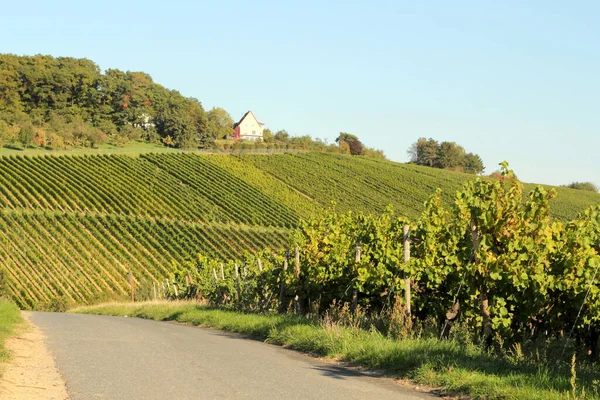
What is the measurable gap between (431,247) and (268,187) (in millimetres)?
63399

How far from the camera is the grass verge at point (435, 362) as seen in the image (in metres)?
6.93

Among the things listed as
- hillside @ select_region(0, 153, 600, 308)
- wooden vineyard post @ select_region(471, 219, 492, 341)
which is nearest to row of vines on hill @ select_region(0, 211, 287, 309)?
hillside @ select_region(0, 153, 600, 308)

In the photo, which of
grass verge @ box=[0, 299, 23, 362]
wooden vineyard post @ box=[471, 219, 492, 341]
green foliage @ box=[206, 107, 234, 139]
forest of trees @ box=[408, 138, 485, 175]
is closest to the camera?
grass verge @ box=[0, 299, 23, 362]

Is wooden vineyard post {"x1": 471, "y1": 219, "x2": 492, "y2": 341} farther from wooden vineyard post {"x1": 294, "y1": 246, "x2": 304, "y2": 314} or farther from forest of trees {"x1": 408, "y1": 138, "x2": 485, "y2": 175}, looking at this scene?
forest of trees {"x1": 408, "y1": 138, "x2": 485, "y2": 175}

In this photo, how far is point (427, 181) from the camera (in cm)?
9138

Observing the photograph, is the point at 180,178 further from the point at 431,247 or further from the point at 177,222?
the point at 431,247

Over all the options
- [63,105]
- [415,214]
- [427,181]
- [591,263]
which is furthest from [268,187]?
[591,263]

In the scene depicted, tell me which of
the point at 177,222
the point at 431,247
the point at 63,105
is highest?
the point at 63,105

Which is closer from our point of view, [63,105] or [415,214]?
[415,214]

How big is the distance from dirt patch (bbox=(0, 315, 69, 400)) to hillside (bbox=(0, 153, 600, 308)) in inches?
1250

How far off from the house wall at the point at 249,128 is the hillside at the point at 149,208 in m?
71.4

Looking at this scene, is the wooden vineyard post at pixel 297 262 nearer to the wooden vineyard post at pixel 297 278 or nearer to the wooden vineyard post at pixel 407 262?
the wooden vineyard post at pixel 297 278

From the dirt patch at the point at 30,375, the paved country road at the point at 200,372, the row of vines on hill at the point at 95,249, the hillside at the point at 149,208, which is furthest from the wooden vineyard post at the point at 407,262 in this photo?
the hillside at the point at 149,208

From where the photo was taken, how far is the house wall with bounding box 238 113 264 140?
162125 mm
